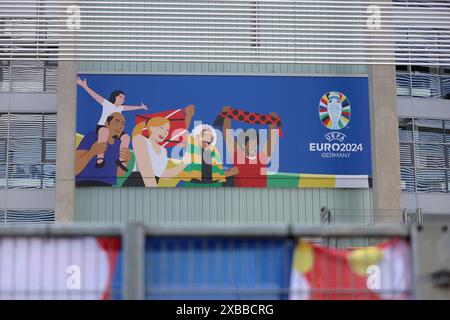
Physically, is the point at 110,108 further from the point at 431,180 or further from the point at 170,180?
the point at 431,180

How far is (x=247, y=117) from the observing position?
24.0 metres

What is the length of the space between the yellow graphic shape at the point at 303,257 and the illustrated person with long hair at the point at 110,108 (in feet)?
57.6

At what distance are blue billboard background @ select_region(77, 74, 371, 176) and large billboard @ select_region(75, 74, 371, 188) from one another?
0.03 m

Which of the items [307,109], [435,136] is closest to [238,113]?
[307,109]

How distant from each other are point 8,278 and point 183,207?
17.3 metres

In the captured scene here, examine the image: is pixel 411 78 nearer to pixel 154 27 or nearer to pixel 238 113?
pixel 238 113

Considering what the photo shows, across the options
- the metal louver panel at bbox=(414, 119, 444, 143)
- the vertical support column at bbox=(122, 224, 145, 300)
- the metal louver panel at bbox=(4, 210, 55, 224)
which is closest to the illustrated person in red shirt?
the metal louver panel at bbox=(414, 119, 444, 143)

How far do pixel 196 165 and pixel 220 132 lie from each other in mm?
1142

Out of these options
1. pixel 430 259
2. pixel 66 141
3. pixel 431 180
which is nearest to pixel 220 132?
pixel 66 141

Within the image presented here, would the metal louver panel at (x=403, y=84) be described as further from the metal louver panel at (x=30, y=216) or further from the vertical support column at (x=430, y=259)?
the vertical support column at (x=430, y=259)

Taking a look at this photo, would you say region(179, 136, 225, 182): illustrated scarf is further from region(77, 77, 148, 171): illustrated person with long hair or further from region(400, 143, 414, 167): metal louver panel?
region(400, 143, 414, 167): metal louver panel

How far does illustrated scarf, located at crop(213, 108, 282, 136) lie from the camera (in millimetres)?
23891
